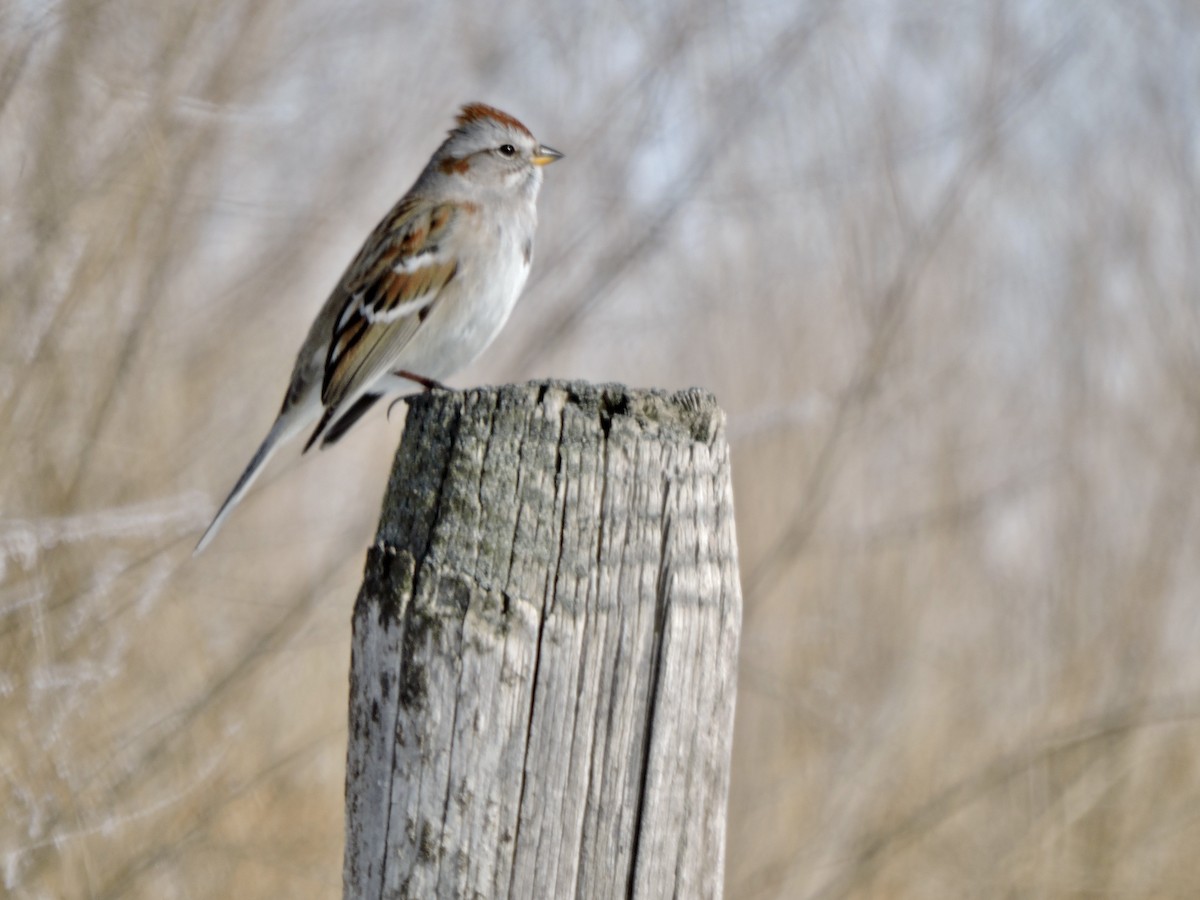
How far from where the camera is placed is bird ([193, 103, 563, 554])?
153 inches

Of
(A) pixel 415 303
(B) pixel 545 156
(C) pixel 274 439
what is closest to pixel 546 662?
(A) pixel 415 303

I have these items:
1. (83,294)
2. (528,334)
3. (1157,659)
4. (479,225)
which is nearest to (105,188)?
(83,294)

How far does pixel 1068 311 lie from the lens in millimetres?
6383

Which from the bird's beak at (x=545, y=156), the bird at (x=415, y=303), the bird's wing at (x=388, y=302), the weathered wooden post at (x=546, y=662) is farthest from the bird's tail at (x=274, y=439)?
the weathered wooden post at (x=546, y=662)

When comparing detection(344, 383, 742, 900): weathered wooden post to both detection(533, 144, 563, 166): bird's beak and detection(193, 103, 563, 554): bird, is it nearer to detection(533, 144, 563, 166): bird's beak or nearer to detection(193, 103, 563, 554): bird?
detection(193, 103, 563, 554): bird

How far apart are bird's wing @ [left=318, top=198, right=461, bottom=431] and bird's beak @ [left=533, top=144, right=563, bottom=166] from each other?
0.46 metres

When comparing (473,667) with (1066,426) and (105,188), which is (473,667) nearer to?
(105,188)

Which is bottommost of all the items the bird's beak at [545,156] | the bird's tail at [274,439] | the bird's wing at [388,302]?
the bird's tail at [274,439]

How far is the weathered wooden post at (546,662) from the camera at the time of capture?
1686mm

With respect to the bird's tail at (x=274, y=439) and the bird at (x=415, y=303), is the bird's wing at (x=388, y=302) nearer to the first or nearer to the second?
the bird at (x=415, y=303)

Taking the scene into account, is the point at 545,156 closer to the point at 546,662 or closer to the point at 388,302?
the point at 388,302

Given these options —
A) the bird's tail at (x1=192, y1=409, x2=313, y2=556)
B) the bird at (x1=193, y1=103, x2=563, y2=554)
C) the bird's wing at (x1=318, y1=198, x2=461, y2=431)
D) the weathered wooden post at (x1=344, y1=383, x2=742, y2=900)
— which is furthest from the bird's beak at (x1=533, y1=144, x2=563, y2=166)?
the weathered wooden post at (x1=344, y1=383, x2=742, y2=900)

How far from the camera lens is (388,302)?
3.93 metres

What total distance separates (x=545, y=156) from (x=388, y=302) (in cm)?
88
